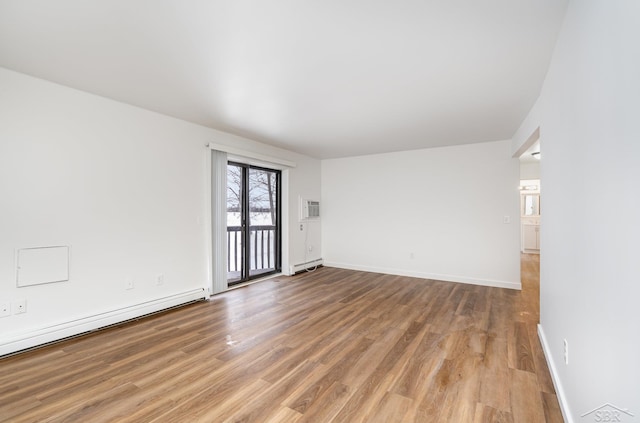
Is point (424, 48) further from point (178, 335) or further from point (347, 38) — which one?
point (178, 335)

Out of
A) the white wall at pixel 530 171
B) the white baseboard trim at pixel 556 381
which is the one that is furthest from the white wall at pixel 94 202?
the white wall at pixel 530 171

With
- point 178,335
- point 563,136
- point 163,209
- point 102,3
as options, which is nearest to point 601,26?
point 563,136

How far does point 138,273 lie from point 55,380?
1302mm

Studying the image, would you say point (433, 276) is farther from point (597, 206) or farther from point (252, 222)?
point (597, 206)

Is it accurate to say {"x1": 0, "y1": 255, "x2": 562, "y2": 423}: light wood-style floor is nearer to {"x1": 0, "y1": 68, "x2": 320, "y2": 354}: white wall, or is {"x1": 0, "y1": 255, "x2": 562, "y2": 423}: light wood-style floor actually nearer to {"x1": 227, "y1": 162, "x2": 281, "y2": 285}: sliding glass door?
{"x1": 0, "y1": 68, "x2": 320, "y2": 354}: white wall

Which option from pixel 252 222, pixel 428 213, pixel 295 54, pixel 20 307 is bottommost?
pixel 20 307

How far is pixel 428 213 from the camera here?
17.2 feet

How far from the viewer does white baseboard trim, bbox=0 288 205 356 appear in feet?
7.95

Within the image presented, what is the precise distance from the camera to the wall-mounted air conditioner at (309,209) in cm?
572

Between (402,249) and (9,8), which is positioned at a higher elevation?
(9,8)

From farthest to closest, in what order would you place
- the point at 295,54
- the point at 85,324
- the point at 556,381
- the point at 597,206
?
the point at 85,324
the point at 295,54
the point at 556,381
the point at 597,206

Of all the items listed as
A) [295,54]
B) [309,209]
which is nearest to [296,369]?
[295,54]

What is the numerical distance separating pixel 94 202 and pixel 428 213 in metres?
4.86

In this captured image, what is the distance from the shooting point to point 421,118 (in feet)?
11.7
